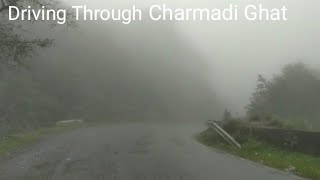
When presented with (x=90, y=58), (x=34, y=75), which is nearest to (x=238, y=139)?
(x=34, y=75)

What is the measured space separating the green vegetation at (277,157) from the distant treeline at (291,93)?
3490 cm

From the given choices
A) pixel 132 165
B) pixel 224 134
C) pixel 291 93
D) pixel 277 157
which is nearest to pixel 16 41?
pixel 132 165

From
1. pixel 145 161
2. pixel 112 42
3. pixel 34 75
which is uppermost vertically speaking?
pixel 112 42

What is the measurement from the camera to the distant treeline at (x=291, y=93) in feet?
194

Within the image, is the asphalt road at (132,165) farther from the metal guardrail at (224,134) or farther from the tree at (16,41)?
the tree at (16,41)

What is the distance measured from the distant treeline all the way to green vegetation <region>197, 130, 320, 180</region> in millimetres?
34899

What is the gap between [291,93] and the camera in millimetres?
60031

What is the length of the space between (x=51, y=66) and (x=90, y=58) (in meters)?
15.4

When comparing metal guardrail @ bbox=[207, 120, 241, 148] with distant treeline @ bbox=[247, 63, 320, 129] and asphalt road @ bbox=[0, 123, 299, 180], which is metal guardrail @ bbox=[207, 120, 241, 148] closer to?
asphalt road @ bbox=[0, 123, 299, 180]

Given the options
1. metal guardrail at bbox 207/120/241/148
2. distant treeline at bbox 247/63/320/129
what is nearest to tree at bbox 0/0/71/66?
metal guardrail at bbox 207/120/241/148

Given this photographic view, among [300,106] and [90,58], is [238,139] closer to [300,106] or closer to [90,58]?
[300,106]

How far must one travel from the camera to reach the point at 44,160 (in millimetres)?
18312

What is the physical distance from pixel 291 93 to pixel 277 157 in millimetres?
42750

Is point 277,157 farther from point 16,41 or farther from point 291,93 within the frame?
point 291,93
